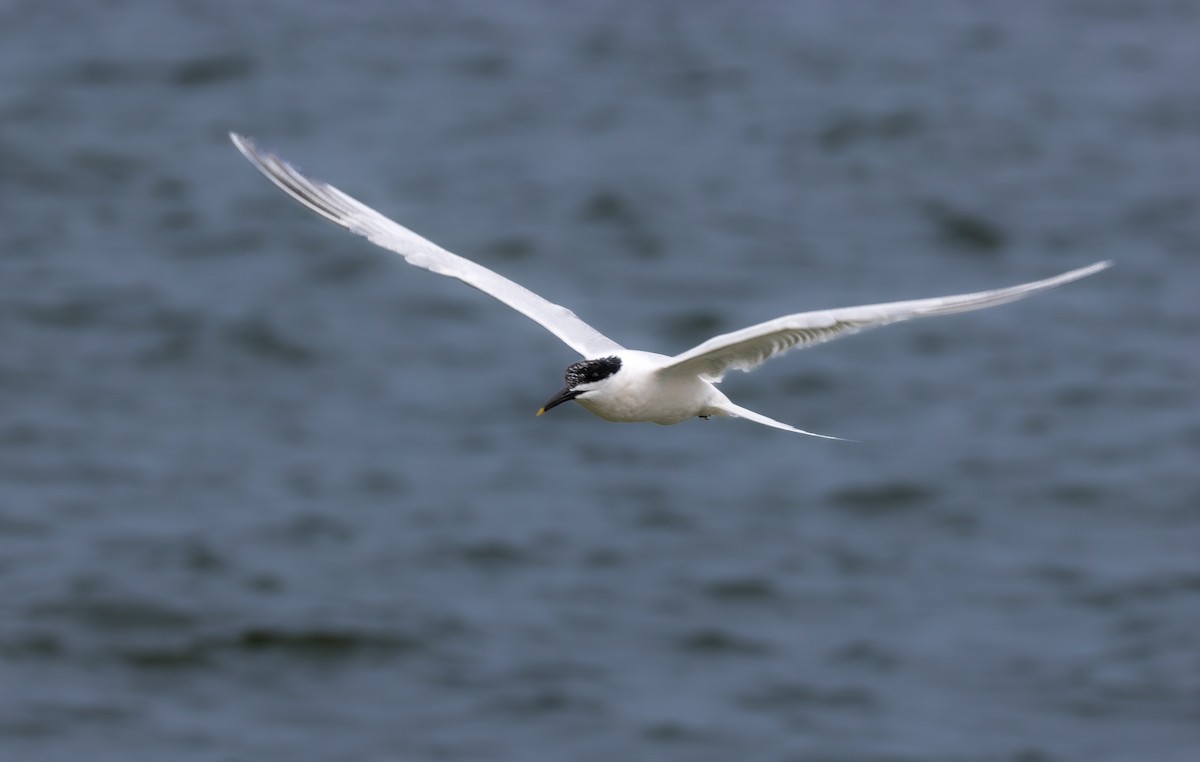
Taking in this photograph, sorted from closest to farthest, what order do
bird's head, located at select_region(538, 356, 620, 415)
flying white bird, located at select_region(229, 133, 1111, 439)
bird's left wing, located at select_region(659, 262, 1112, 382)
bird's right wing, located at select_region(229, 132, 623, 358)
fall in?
1. bird's left wing, located at select_region(659, 262, 1112, 382)
2. flying white bird, located at select_region(229, 133, 1111, 439)
3. bird's head, located at select_region(538, 356, 620, 415)
4. bird's right wing, located at select_region(229, 132, 623, 358)

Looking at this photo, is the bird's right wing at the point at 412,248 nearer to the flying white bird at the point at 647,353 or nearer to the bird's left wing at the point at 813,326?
the flying white bird at the point at 647,353

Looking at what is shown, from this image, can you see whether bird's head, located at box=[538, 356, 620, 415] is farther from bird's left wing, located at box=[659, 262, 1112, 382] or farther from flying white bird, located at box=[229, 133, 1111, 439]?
bird's left wing, located at box=[659, 262, 1112, 382]

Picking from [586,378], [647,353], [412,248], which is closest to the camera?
[586,378]

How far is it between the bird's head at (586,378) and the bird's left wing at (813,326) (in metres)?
0.23

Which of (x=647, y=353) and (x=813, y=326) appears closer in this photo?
(x=813, y=326)

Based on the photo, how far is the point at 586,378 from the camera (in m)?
7.60

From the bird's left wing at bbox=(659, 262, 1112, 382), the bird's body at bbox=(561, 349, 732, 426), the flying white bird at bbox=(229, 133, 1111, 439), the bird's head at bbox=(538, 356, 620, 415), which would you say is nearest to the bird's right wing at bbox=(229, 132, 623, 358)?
the flying white bird at bbox=(229, 133, 1111, 439)

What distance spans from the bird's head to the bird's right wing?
0.66 m

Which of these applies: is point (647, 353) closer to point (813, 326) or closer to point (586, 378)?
point (586, 378)

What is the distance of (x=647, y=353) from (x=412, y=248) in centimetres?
133

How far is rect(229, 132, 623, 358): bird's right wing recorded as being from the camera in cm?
841

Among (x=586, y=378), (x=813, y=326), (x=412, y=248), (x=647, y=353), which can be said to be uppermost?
(x=412, y=248)

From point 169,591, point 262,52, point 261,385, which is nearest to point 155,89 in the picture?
point 262,52

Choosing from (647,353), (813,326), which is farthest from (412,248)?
(813,326)
